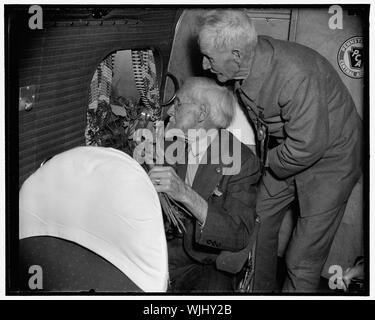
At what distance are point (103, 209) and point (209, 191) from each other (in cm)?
32

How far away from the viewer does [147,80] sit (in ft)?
7.21

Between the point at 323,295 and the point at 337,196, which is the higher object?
the point at 337,196

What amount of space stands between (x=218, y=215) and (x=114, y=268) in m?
0.34

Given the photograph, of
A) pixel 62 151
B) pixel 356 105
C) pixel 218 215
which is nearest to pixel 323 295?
pixel 218 215

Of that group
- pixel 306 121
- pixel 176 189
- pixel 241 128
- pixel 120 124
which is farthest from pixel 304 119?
pixel 120 124

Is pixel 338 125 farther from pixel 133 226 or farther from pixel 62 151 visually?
pixel 62 151

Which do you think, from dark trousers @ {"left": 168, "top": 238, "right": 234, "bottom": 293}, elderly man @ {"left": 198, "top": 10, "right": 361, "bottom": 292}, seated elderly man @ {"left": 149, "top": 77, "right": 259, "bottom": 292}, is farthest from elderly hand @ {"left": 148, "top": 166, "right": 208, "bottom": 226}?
elderly man @ {"left": 198, "top": 10, "right": 361, "bottom": 292}

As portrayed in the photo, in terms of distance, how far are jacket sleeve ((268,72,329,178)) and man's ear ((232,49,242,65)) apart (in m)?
0.15

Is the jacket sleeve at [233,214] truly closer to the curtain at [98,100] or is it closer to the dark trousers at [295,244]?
the dark trousers at [295,244]

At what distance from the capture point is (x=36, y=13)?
82.4 inches

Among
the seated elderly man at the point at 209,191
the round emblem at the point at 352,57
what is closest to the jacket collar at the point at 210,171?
the seated elderly man at the point at 209,191

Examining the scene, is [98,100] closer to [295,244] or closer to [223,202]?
[223,202]
